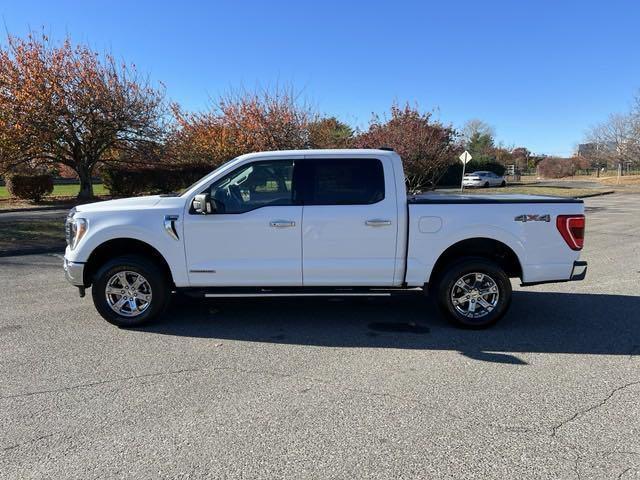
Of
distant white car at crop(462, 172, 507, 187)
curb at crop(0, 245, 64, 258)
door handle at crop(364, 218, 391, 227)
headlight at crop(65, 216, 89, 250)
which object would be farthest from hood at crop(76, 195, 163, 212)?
distant white car at crop(462, 172, 507, 187)

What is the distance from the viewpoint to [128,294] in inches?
202

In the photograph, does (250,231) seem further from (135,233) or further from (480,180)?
(480,180)

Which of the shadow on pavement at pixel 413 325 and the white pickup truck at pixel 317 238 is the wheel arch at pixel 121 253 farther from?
the shadow on pavement at pixel 413 325

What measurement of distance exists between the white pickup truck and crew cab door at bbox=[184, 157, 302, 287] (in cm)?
1

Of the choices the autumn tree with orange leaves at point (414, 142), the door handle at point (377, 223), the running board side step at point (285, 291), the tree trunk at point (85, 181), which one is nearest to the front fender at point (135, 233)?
the running board side step at point (285, 291)

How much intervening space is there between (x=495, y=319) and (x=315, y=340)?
6.65ft

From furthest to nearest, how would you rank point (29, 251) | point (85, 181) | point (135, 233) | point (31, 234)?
point (85, 181) → point (31, 234) → point (29, 251) → point (135, 233)

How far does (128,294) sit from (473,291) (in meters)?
3.87

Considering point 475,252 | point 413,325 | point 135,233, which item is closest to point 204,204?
point 135,233

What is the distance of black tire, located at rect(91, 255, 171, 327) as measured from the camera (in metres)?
5.03

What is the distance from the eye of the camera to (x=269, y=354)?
441 centimetres

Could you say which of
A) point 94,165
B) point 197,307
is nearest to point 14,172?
point 94,165

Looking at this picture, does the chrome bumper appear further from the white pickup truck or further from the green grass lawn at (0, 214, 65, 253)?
the green grass lawn at (0, 214, 65, 253)

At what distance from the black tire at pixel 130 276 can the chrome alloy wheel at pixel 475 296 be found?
3.26m
